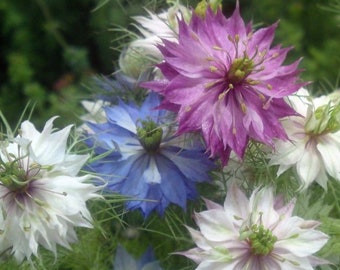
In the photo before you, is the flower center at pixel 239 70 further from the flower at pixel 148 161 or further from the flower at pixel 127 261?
the flower at pixel 127 261

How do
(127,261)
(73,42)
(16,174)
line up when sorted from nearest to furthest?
(16,174), (127,261), (73,42)

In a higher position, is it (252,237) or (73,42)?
(252,237)

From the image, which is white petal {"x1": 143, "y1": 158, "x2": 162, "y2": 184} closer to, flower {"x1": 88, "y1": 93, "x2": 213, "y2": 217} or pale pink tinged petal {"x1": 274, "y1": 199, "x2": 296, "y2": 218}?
flower {"x1": 88, "y1": 93, "x2": 213, "y2": 217}

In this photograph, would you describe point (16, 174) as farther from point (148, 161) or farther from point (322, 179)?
point (322, 179)

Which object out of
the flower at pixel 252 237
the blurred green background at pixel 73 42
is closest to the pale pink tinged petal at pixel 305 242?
the flower at pixel 252 237

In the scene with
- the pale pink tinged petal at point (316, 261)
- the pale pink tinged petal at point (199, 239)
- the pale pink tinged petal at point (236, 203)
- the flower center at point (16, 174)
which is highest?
the flower center at point (16, 174)

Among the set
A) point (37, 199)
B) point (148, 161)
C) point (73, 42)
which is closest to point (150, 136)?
point (148, 161)

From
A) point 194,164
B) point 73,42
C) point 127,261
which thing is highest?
point 194,164
